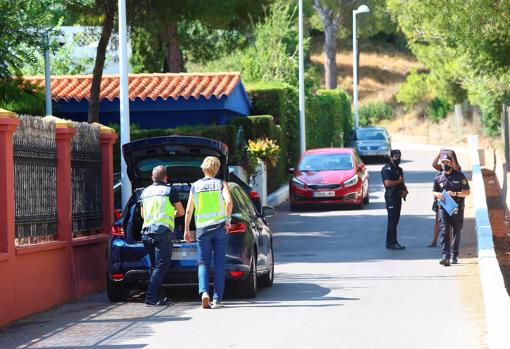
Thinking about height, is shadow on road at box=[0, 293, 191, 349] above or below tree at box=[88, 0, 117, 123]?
below

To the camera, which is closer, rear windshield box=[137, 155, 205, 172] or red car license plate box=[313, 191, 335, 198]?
rear windshield box=[137, 155, 205, 172]

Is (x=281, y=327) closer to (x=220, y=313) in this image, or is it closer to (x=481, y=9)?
(x=220, y=313)

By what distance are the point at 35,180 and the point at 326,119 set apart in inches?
1539

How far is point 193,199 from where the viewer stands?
1493 cm

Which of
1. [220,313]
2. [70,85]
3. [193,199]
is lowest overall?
[220,313]

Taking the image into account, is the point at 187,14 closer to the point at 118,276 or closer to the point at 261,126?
the point at 261,126

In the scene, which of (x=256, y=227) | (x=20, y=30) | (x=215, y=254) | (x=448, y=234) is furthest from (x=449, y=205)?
(x=20, y=30)

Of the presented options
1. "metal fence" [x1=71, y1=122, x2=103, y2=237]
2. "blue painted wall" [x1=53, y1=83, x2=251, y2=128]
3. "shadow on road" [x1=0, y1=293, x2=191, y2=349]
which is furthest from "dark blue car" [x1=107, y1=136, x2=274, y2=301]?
"blue painted wall" [x1=53, y1=83, x2=251, y2=128]

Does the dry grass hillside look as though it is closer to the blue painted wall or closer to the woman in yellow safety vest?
the blue painted wall

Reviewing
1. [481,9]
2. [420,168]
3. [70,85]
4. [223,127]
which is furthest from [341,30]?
[481,9]

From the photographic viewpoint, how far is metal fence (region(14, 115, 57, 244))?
15.0 metres

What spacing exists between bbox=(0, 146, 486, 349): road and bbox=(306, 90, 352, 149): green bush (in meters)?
25.9

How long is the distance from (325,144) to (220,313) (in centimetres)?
3916

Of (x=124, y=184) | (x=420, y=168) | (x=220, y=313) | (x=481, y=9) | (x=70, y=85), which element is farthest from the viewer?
(x=420, y=168)
